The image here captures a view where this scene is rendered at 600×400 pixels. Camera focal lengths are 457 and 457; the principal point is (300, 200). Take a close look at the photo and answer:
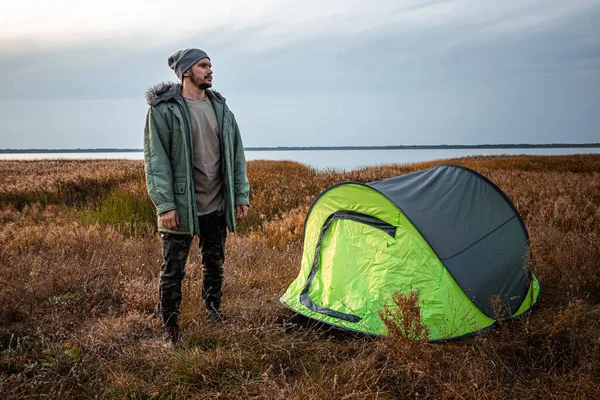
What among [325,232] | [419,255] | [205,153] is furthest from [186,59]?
[419,255]

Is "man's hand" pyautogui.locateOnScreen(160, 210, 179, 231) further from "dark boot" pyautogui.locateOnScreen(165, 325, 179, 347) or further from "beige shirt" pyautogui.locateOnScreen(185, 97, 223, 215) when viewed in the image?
"dark boot" pyautogui.locateOnScreen(165, 325, 179, 347)

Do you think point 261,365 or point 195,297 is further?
point 195,297

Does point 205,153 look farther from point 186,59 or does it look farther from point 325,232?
point 325,232

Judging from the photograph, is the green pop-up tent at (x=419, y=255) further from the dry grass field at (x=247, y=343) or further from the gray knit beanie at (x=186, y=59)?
the gray knit beanie at (x=186, y=59)

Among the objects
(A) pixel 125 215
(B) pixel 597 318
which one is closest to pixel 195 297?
(B) pixel 597 318

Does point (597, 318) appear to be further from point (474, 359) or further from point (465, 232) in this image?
point (474, 359)

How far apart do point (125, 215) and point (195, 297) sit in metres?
7.03

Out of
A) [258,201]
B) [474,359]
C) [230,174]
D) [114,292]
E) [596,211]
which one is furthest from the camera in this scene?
[258,201]

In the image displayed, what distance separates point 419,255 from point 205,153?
2.15 meters

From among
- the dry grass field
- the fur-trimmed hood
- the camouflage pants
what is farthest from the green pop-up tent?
the fur-trimmed hood

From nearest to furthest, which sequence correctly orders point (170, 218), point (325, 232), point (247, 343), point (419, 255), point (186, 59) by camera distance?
point (170, 218)
point (186, 59)
point (247, 343)
point (419, 255)
point (325, 232)

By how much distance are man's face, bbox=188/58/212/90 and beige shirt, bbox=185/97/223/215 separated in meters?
0.17

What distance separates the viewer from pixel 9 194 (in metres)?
13.7

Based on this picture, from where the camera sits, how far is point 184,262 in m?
3.95
